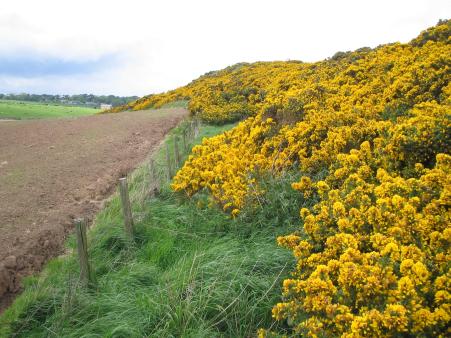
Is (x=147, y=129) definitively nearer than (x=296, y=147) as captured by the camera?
No

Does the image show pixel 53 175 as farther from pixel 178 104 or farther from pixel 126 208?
pixel 178 104

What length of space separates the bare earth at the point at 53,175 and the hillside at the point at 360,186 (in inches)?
92.3

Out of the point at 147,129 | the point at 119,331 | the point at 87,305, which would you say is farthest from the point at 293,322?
the point at 147,129

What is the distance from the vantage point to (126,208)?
5773 millimetres

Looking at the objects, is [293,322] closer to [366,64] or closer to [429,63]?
[429,63]

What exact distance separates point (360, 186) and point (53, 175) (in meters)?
7.91

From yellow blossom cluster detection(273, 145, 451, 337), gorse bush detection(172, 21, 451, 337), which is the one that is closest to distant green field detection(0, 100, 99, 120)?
gorse bush detection(172, 21, 451, 337)

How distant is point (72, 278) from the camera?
4812mm

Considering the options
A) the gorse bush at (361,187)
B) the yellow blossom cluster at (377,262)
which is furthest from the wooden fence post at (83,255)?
the yellow blossom cluster at (377,262)

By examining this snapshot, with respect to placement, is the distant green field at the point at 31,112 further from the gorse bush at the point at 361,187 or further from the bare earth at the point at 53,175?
the gorse bush at the point at 361,187

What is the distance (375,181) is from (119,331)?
3.39m

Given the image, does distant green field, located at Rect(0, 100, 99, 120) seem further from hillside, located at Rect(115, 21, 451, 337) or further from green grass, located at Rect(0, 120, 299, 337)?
green grass, located at Rect(0, 120, 299, 337)

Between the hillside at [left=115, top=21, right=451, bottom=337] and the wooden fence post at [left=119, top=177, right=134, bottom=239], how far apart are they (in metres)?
1.41

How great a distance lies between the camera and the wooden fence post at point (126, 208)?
5738mm
